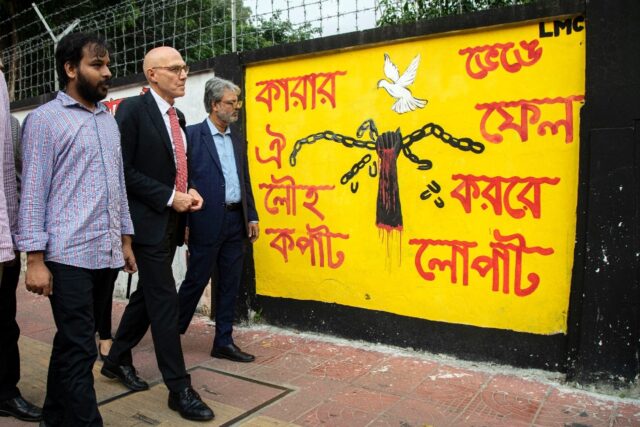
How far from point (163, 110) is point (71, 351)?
4.60ft

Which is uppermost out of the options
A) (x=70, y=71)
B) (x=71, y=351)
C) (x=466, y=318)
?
(x=70, y=71)

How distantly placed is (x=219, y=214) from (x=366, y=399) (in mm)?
1501

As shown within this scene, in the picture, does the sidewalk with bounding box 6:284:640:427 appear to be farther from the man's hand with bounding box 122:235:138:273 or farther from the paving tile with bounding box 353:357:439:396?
the man's hand with bounding box 122:235:138:273

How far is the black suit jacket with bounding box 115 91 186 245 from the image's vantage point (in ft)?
9.73

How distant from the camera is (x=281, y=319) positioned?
14.6 feet

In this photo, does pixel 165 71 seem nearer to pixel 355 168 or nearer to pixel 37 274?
pixel 37 274

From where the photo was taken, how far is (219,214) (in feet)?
12.0

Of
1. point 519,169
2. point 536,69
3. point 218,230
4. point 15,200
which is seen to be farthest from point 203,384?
point 536,69

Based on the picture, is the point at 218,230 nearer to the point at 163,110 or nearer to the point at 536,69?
the point at 163,110

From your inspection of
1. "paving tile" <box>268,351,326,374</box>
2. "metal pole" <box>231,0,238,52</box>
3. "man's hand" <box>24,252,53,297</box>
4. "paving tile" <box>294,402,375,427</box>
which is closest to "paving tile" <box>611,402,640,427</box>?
"paving tile" <box>294,402,375,427</box>

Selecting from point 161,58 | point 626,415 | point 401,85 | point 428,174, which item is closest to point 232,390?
point 428,174

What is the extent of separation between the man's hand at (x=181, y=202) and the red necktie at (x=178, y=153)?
139 millimetres

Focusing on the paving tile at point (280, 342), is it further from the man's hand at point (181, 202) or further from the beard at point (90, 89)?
the beard at point (90, 89)

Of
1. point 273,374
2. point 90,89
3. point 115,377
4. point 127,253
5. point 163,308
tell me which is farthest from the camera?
point 273,374
